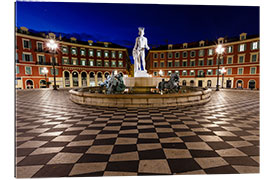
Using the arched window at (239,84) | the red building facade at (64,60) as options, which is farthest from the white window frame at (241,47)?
the red building facade at (64,60)

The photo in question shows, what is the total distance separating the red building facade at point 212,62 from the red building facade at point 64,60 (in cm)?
1238

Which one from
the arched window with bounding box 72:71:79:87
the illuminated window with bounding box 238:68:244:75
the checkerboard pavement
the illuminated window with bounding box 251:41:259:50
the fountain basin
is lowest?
the checkerboard pavement

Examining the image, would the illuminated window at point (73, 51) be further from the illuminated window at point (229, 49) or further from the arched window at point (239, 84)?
the arched window at point (239, 84)

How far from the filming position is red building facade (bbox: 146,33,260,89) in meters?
23.8

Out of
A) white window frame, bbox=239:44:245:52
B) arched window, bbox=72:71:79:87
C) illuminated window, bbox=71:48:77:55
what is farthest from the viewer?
arched window, bbox=72:71:79:87

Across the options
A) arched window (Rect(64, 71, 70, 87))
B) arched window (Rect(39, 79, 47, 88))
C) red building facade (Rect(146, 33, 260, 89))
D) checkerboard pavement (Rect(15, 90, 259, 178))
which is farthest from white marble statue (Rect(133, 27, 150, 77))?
arched window (Rect(64, 71, 70, 87))

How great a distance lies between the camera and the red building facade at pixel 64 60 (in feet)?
74.7

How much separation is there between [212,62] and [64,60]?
3340 cm

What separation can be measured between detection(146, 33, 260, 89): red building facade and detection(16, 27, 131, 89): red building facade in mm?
12376

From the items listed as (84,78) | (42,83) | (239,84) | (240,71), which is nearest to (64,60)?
(84,78)

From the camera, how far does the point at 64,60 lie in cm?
2792

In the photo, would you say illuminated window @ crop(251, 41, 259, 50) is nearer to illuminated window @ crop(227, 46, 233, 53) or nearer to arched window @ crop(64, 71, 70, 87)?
illuminated window @ crop(227, 46, 233, 53)

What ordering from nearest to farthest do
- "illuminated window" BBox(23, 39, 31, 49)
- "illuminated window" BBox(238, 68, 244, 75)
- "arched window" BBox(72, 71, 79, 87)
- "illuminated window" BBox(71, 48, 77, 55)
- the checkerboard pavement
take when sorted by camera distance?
1. the checkerboard pavement
2. "illuminated window" BBox(23, 39, 31, 49)
3. "illuminated window" BBox(238, 68, 244, 75)
4. "illuminated window" BBox(71, 48, 77, 55)
5. "arched window" BBox(72, 71, 79, 87)

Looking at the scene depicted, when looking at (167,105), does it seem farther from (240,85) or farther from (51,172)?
(240,85)
